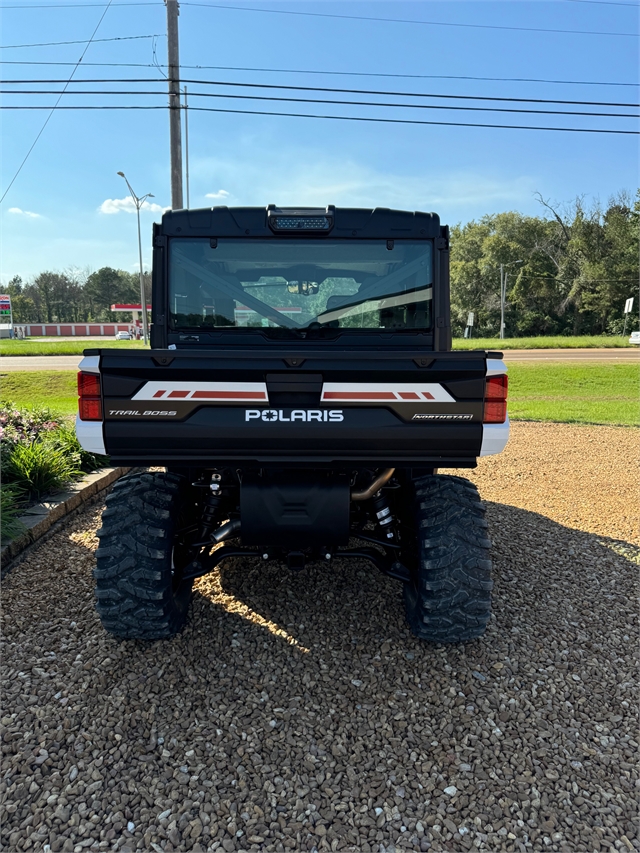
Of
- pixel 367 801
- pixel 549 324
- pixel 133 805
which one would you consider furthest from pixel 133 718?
pixel 549 324

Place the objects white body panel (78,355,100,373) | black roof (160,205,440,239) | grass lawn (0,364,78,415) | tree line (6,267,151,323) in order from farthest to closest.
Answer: tree line (6,267,151,323) < grass lawn (0,364,78,415) < black roof (160,205,440,239) < white body panel (78,355,100,373)

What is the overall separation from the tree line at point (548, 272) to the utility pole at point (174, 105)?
31.0 metres

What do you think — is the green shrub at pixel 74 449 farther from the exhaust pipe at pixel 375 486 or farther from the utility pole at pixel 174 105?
the utility pole at pixel 174 105

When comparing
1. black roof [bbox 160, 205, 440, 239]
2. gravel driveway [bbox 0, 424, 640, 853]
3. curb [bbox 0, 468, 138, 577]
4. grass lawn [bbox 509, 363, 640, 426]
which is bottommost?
gravel driveway [bbox 0, 424, 640, 853]

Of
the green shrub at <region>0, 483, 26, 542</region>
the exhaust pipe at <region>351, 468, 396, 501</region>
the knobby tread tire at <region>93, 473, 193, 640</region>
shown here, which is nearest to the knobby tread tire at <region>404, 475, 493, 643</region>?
the exhaust pipe at <region>351, 468, 396, 501</region>

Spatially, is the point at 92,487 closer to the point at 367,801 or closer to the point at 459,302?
the point at 367,801

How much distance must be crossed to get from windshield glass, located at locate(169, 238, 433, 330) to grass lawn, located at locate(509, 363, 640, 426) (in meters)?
7.50

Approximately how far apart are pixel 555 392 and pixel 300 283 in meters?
12.7

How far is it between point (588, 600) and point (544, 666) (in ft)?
3.00

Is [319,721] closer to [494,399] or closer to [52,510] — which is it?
[494,399]

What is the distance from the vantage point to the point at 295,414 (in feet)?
8.38

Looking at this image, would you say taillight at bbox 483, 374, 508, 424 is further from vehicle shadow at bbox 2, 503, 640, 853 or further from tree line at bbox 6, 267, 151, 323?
tree line at bbox 6, 267, 151, 323

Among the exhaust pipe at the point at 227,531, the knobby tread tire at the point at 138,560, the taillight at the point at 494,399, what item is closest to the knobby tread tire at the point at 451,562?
the taillight at the point at 494,399

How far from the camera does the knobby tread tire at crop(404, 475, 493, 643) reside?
2.76m
